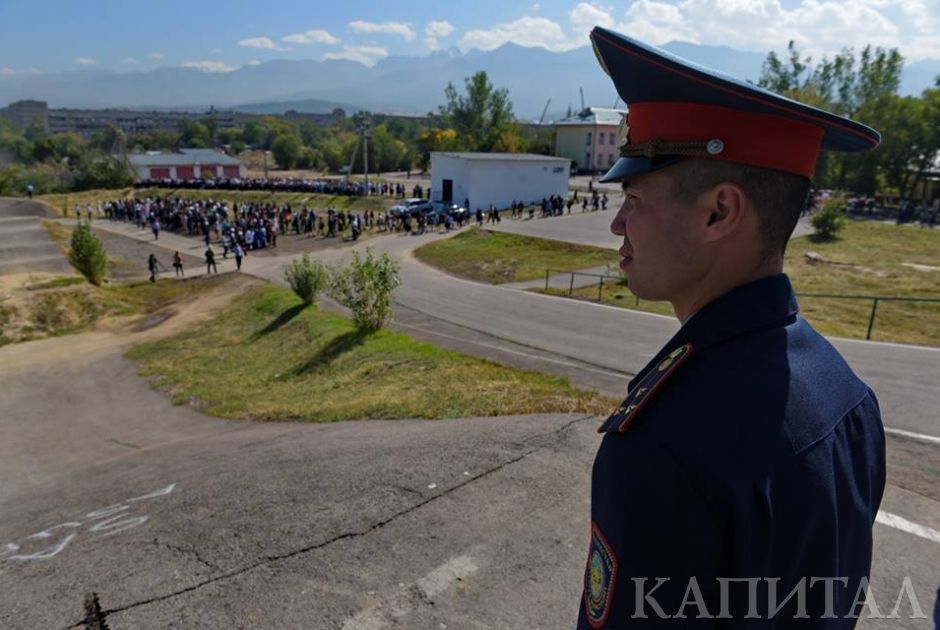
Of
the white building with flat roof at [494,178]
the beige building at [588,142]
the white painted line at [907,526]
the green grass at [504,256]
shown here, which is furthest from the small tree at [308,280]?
the beige building at [588,142]

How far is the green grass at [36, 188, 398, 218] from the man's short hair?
46.9m

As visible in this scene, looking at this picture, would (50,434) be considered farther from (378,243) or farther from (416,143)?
(416,143)

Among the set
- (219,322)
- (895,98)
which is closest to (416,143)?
(895,98)

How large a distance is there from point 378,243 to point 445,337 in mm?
19595

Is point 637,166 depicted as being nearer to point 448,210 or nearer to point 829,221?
point 448,210

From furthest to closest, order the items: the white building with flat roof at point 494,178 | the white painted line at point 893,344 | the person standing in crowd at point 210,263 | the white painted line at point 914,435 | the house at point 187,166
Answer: the house at point 187,166 < the white building with flat roof at point 494,178 < the person standing in crowd at point 210,263 < the white painted line at point 893,344 < the white painted line at point 914,435

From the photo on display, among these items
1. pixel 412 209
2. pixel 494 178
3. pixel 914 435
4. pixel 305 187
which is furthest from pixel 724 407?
pixel 305 187

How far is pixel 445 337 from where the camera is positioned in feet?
52.1

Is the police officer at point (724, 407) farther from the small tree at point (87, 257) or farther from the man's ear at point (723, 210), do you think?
the small tree at point (87, 257)

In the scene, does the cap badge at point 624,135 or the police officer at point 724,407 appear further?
the cap badge at point 624,135

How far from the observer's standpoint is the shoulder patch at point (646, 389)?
4.63ft

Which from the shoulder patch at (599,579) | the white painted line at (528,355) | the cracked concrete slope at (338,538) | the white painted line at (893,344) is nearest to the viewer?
the shoulder patch at (599,579)

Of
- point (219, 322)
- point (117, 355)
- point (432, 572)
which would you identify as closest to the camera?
point (432, 572)

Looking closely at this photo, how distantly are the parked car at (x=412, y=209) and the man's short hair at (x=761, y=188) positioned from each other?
37687mm
